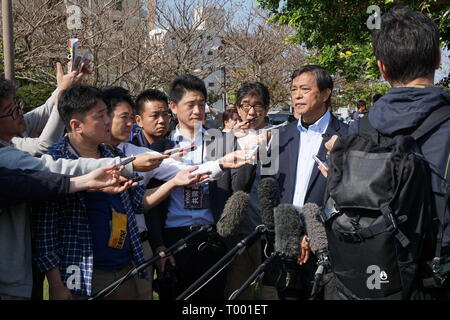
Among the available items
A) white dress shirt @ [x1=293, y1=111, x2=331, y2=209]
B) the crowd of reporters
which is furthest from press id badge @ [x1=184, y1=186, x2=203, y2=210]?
white dress shirt @ [x1=293, y1=111, x2=331, y2=209]

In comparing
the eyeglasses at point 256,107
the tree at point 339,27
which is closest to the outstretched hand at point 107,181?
the eyeglasses at point 256,107

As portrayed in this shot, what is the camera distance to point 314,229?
253 cm

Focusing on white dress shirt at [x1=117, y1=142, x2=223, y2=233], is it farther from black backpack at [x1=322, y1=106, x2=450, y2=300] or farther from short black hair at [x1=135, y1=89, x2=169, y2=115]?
black backpack at [x1=322, y1=106, x2=450, y2=300]

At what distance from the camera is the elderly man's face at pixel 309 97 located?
312 centimetres

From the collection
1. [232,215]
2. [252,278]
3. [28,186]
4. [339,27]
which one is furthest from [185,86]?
[339,27]

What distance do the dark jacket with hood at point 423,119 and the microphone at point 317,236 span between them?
706 millimetres

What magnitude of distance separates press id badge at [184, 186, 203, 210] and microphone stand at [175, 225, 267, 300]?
2.23ft

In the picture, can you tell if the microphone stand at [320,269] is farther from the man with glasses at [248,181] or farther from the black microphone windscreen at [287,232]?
the man with glasses at [248,181]

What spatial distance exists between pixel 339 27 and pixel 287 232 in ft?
31.4

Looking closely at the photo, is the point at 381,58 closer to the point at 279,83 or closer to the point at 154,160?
the point at 154,160

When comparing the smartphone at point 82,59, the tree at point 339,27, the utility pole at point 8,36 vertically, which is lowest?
the smartphone at point 82,59

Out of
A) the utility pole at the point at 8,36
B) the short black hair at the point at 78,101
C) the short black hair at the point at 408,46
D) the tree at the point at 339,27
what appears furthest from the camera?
the tree at the point at 339,27

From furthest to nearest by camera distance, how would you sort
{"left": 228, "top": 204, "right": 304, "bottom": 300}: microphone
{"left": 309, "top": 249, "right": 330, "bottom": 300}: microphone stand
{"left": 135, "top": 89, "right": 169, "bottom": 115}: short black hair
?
1. {"left": 135, "top": 89, "right": 169, "bottom": 115}: short black hair
2. {"left": 228, "top": 204, "right": 304, "bottom": 300}: microphone
3. {"left": 309, "top": 249, "right": 330, "bottom": 300}: microphone stand

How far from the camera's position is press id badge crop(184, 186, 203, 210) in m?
3.30
